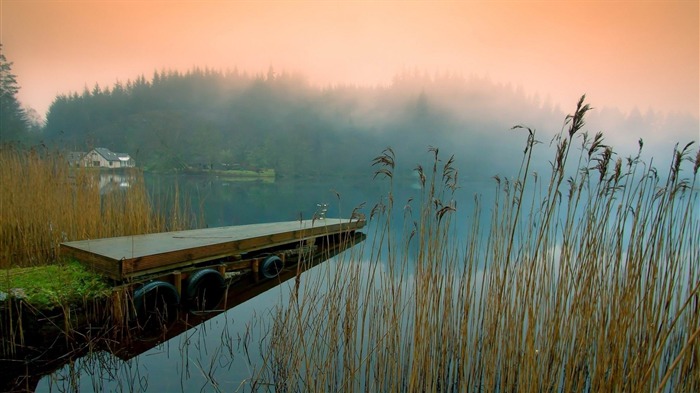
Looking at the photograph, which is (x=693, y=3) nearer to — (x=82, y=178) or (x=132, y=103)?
(x=82, y=178)

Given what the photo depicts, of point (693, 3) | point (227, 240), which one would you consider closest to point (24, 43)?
point (227, 240)

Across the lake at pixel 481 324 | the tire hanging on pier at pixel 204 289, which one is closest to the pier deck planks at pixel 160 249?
the tire hanging on pier at pixel 204 289

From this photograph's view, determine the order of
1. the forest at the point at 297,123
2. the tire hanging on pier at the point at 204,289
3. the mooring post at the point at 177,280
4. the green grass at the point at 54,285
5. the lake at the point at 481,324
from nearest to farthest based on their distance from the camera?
the lake at the point at 481,324, the green grass at the point at 54,285, the mooring post at the point at 177,280, the tire hanging on pier at the point at 204,289, the forest at the point at 297,123

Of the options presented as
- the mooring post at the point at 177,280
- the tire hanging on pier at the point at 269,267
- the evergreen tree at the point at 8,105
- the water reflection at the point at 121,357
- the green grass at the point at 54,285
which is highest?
the evergreen tree at the point at 8,105

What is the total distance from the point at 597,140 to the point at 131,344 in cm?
347

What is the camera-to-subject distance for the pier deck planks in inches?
130

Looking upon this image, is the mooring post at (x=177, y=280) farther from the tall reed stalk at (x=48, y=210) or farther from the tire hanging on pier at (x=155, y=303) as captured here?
the tall reed stalk at (x=48, y=210)

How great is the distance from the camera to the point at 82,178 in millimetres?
5160

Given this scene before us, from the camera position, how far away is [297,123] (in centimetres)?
6047

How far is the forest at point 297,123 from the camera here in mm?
44500

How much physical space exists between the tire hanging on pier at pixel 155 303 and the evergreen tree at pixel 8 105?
29.1 metres

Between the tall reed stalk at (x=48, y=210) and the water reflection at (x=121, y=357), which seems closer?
the water reflection at (x=121, y=357)

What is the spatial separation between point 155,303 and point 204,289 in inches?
25.0

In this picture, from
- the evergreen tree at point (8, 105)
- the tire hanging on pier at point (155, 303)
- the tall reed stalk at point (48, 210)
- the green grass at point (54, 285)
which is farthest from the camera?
the evergreen tree at point (8, 105)
